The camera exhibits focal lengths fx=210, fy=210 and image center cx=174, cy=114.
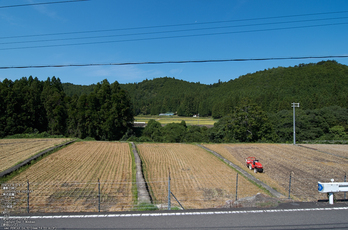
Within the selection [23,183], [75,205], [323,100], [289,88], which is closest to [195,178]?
[75,205]

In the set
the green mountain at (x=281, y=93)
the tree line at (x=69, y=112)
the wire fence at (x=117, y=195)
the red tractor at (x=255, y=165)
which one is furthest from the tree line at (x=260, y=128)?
the wire fence at (x=117, y=195)

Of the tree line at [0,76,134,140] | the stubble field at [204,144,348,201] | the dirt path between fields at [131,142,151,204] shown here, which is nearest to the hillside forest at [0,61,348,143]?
the tree line at [0,76,134,140]

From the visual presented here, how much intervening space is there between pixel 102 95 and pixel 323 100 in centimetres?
7484

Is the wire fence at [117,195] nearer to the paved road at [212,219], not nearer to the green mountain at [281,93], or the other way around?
the paved road at [212,219]

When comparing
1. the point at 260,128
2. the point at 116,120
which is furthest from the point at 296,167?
the point at 116,120

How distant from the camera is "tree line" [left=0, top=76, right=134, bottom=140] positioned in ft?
156

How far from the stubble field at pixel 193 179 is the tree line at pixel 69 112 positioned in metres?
27.4

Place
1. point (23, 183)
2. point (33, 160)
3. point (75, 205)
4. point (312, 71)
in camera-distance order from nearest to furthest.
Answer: point (75, 205) < point (23, 183) < point (33, 160) < point (312, 71)

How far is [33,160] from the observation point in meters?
19.0

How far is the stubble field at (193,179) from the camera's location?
1168 centimetres

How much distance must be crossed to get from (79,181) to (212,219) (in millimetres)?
11103

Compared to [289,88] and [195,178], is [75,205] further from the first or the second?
[289,88]

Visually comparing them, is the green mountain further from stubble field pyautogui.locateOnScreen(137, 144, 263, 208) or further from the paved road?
the paved road

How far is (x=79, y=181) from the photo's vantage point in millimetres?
14297
